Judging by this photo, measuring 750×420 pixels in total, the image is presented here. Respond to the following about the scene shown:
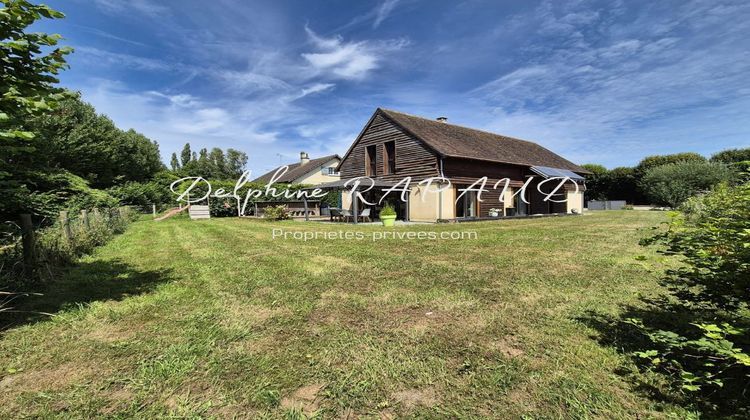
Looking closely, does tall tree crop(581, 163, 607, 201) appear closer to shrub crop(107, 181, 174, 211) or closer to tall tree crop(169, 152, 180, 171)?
shrub crop(107, 181, 174, 211)

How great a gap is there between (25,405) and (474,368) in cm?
326

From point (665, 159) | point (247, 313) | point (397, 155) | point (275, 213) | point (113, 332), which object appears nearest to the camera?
point (113, 332)

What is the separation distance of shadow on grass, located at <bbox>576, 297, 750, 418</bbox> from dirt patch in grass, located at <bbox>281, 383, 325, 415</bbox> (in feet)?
7.41

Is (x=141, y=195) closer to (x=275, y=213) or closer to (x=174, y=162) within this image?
(x=275, y=213)

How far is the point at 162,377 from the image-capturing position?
270 cm

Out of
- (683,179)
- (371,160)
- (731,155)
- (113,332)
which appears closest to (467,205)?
(371,160)

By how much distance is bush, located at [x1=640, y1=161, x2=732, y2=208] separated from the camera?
27.2 m

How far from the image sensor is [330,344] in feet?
10.6

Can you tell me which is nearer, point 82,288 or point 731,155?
point 82,288

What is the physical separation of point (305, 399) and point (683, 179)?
37.2 metres

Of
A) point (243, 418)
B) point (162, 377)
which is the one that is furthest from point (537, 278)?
point (162, 377)

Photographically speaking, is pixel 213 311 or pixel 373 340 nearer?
pixel 373 340

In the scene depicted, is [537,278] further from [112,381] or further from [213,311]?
[112,381]

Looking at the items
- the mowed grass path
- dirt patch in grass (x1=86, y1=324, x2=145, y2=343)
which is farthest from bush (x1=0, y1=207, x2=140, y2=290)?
dirt patch in grass (x1=86, y1=324, x2=145, y2=343)
